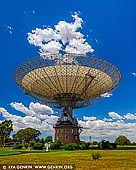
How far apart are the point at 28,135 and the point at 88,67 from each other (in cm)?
8530

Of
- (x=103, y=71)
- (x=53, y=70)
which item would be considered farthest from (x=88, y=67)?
(x=53, y=70)

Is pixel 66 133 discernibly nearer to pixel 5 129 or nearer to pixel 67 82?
pixel 67 82

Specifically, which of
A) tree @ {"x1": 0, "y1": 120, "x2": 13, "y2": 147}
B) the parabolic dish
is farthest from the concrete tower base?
tree @ {"x1": 0, "y1": 120, "x2": 13, "y2": 147}

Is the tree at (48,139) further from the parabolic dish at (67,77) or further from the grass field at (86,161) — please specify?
the grass field at (86,161)

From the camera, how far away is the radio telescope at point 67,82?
6806cm

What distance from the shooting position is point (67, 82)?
2899 inches

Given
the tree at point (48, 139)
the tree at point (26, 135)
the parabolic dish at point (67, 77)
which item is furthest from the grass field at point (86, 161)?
the tree at point (26, 135)

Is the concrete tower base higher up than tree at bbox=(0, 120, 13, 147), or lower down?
lower down

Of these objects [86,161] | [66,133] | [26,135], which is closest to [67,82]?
[66,133]

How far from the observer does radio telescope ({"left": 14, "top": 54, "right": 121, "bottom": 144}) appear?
6806 cm

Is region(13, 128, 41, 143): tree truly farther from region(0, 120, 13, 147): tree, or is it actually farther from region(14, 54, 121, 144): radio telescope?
region(14, 54, 121, 144): radio telescope

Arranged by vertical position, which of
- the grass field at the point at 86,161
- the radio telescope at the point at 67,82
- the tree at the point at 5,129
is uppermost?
the radio telescope at the point at 67,82

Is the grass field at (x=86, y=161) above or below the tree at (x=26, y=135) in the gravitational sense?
below

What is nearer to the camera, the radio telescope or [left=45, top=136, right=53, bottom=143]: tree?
the radio telescope
